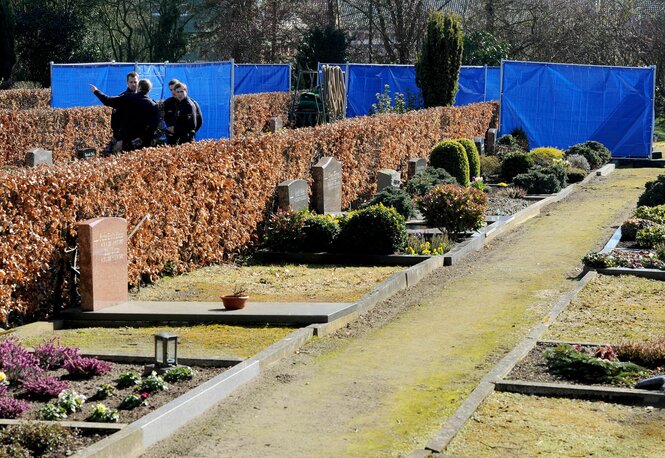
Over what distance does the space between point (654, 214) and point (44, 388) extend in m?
12.0

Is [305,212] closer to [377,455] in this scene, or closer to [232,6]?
[377,455]

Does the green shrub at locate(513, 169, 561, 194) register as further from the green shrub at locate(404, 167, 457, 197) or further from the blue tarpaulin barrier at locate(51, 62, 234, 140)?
the blue tarpaulin barrier at locate(51, 62, 234, 140)

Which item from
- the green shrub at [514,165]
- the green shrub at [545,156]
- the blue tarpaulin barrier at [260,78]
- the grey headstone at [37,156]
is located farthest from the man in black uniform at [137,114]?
the blue tarpaulin barrier at [260,78]

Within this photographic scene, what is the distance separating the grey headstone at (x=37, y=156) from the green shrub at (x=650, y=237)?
38.3 ft

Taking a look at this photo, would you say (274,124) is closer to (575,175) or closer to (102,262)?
(575,175)

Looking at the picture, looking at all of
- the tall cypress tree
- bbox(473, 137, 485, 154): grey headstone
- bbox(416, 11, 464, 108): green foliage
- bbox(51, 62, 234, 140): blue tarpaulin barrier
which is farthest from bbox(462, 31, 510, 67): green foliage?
bbox(51, 62, 234, 140): blue tarpaulin barrier

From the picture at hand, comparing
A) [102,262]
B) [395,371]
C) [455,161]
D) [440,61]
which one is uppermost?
[440,61]

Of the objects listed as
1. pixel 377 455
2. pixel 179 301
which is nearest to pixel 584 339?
pixel 377 455

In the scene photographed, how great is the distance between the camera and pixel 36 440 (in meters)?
7.30

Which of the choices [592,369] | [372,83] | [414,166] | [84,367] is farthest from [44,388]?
[372,83]

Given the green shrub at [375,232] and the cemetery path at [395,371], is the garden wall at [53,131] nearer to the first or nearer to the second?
the green shrub at [375,232]

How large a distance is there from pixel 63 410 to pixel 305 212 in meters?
8.75

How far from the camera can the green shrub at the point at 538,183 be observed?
23.7m

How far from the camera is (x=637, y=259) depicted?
15.0 m
